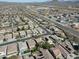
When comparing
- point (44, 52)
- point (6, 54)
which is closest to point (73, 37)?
point (44, 52)

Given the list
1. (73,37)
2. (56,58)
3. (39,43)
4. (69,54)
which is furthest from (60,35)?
(56,58)

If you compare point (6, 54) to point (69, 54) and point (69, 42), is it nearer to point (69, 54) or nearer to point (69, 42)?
point (69, 54)

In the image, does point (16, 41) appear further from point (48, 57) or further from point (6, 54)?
point (48, 57)

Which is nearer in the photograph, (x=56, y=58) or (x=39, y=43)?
(x=56, y=58)

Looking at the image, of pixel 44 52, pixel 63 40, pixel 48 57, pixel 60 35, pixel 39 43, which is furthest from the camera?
pixel 60 35

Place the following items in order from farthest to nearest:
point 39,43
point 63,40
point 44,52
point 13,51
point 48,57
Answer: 1. point 63,40
2. point 39,43
3. point 13,51
4. point 44,52
5. point 48,57

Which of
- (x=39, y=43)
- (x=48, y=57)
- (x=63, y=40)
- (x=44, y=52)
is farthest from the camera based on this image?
(x=63, y=40)

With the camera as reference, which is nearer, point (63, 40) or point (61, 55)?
point (61, 55)

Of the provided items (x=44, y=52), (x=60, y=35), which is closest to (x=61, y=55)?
(x=44, y=52)

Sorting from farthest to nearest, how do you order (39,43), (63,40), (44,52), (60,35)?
(60,35) < (63,40) < (39,43) < (44,52)
